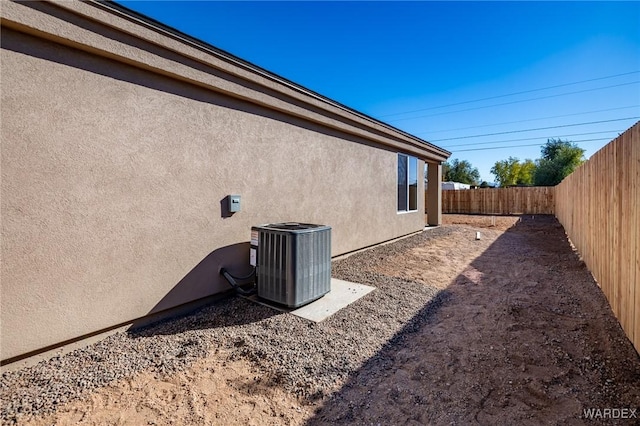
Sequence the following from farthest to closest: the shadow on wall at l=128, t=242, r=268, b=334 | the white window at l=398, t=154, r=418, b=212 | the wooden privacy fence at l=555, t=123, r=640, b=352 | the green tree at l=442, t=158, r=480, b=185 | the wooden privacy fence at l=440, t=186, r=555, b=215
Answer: the green tree at l=442, t=158, r=480, b=185 < the wooden privacy fence at l=440, t=186, r=555, b=215 < the white window at l=398, t=154, r=418, b=212 < the shadow on wall at l=128, t=242, r=268, b=334 < the wooden privacy fence at l=555, t=123, r=640, b=352

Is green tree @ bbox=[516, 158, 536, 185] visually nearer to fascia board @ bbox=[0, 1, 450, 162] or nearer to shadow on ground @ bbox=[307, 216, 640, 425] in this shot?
shadow on ground @ bbox=[307, 216, 640, 425]

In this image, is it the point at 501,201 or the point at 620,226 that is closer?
the point at 620,226

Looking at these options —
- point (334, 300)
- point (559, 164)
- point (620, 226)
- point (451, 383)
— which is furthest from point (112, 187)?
point (559, 164)

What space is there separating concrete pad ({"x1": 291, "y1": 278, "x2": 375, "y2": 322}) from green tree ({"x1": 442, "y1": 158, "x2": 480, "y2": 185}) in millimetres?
47290

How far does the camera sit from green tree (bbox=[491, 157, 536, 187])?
136 ft

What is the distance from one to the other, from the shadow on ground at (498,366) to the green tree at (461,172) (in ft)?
155

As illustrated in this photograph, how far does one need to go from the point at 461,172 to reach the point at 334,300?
5039 centimetres

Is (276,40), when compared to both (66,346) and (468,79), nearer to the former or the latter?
(66,346)

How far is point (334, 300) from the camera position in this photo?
3.68 meters

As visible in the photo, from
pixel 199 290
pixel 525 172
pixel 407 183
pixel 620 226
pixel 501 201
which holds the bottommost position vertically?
pixel 199 290

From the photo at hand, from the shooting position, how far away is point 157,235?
9.76 ft

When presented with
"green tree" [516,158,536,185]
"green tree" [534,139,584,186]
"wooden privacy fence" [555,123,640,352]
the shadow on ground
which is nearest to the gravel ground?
the shadow on ground

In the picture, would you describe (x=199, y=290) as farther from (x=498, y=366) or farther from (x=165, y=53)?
(x=498, y=366)

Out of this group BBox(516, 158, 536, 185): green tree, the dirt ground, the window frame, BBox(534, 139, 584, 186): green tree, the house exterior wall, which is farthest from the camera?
BBox(516, 158, 536, 185): green tree
